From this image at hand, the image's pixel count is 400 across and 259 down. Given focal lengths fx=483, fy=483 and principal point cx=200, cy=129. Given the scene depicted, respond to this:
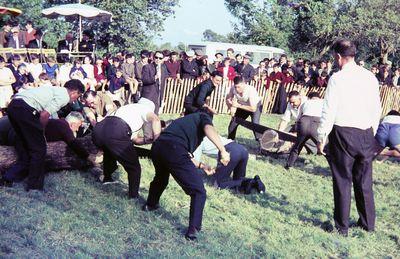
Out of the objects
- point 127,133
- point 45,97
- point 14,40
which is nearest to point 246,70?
point 14,40

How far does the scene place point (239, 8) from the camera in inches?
1432

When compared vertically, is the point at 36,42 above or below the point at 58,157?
above

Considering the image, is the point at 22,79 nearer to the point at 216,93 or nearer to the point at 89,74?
the point at 89,74

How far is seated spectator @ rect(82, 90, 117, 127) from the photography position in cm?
908

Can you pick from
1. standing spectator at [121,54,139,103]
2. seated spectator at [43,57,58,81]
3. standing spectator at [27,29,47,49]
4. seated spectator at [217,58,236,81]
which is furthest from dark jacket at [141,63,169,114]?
standing spectator at [27,29,47,49]

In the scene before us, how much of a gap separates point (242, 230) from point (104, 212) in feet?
5.53

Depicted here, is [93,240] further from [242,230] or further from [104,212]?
[242,230]

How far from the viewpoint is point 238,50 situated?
27.5 metres

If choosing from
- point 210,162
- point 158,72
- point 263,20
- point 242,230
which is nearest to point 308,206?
point 242,230

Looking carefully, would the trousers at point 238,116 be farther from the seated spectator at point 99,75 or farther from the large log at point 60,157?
the seated spectator at point 99,75

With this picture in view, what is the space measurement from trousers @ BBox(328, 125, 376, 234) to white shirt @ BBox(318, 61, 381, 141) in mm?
114

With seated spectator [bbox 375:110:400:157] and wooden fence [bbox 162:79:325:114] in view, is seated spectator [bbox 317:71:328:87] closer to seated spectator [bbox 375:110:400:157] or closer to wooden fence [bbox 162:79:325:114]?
wooden fence [bbox 162:79:325:114]

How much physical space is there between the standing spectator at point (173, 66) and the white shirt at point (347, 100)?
9849mm

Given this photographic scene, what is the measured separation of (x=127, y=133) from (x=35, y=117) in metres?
1.19
